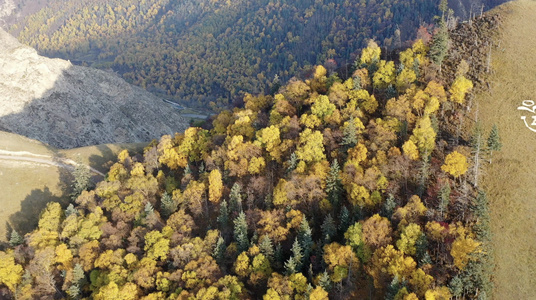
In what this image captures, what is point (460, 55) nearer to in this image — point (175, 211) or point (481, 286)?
point (481, 286)

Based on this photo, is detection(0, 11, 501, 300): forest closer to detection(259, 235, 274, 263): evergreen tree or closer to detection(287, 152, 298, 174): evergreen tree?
detection(259, 235, 274, 263): evergreen tree

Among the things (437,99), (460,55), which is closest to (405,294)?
(437,99)

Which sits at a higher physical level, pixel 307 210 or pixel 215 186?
pixel 215 186

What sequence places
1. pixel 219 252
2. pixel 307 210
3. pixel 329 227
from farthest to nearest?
pixel 307 210 < pixel 219 252 < pixel 329 227

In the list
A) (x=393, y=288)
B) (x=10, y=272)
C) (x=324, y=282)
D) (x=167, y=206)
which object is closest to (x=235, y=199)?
(x=167, y=206)

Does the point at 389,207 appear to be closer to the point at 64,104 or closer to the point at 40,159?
the point at 40,159

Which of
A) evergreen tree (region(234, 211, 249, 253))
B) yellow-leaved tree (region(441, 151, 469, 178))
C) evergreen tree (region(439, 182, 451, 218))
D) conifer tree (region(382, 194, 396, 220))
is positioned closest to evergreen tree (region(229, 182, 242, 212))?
evergreen tree (region(234, 211, 249, 253))

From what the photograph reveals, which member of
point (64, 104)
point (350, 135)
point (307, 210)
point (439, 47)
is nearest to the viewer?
point (307, 210)

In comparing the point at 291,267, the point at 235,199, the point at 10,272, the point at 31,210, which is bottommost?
the point at 10,272
